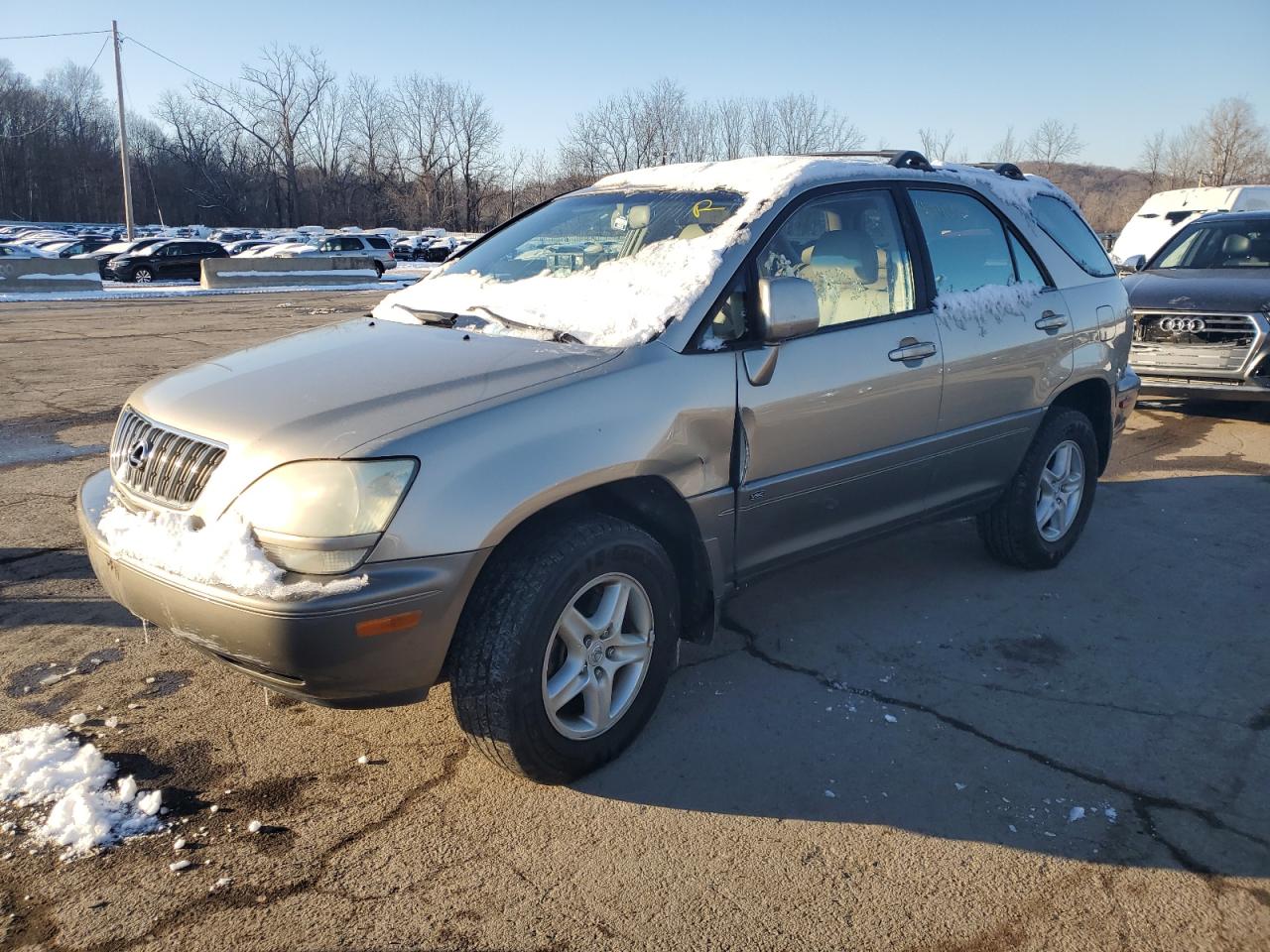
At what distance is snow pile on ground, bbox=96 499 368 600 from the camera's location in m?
2.48

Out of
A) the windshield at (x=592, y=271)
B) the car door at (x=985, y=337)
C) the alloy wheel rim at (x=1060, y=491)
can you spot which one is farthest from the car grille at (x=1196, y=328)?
the windshield at (x=592, y=271)

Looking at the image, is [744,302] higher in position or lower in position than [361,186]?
lower

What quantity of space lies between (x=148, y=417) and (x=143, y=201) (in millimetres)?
91362

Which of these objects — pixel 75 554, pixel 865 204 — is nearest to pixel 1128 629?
pixel 865 204

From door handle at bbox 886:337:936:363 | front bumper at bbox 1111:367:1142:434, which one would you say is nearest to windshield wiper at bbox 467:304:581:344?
door handle at bbox 886:337:936:363

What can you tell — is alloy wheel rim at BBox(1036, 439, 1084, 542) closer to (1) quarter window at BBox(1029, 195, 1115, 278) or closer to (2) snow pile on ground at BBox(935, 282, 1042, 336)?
(2) snow pile on ground at BBox(935, 282, 1042, 336)

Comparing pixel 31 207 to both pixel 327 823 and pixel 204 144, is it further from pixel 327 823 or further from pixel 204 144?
pixel 327 823

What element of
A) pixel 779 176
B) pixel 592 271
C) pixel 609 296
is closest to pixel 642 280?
pixel 609 296

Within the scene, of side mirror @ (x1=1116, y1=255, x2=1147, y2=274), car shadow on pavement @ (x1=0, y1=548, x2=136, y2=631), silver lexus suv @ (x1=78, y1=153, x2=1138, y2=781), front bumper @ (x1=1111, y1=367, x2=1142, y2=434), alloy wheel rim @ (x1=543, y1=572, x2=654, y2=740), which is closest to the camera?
silver lexus suv @ (x1=78, y1=153, x2=1138, y2=781)

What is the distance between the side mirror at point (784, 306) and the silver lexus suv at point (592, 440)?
1cm

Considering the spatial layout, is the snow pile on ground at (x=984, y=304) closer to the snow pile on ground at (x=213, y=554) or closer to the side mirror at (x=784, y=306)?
the side mirror at (x=784, y=306)

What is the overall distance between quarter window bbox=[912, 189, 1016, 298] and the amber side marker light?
8.59 ft

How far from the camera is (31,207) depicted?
82.5 m

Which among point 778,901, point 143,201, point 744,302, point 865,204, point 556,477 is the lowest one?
point 778,901
